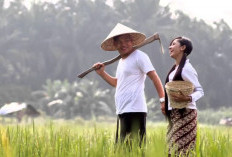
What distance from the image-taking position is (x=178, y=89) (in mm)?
2996

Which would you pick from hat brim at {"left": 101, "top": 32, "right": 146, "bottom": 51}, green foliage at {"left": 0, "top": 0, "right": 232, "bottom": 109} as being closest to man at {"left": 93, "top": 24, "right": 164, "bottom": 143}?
hat brim at {"left": 101, "top": 32, "right": 146, "bottom": 51}

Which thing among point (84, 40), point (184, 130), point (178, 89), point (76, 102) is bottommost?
point (184, 130)

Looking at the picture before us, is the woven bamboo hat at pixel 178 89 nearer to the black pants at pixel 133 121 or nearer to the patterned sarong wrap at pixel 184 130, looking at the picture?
the patterned sarong wrap at pixel 184 130

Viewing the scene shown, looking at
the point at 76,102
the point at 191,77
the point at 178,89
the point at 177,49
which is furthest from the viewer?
the point at 76,102

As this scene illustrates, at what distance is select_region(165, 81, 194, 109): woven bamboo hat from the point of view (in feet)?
9.87

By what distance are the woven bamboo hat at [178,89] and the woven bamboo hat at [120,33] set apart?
0.57 metres

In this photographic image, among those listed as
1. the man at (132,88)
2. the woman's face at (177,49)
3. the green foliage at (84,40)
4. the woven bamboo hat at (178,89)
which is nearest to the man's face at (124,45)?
the man at (132,88)

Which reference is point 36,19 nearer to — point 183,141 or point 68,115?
point 68,115

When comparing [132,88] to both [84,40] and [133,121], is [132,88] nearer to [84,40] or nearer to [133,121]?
[133,121]

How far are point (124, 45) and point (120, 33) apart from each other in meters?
0.09

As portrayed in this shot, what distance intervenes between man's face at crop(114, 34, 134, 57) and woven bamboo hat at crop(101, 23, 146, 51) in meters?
0.05

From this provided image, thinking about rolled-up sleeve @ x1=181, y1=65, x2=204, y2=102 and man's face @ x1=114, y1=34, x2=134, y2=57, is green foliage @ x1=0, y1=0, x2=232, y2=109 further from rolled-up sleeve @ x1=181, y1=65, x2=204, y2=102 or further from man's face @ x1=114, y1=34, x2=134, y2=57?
rolled-up sleeve @ x1=181, y1=65, x2=204, y2=102

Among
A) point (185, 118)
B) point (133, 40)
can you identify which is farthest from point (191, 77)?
point (133, 40)

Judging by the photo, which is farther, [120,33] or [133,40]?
[133,40]
